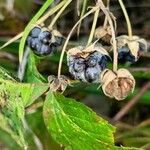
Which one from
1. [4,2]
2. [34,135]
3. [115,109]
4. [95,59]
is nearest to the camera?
[95,59]

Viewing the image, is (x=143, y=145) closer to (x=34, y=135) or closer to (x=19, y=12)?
(x=34, y=135)

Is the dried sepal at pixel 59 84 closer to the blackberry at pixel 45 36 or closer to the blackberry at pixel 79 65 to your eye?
the blackberry at pixel 79 65

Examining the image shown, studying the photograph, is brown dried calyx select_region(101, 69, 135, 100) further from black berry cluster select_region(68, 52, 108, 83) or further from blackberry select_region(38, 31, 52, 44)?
blackberry select_region(38, 31, 52, 44)

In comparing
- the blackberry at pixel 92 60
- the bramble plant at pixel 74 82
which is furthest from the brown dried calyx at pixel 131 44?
the blackberry at pixel 92 60

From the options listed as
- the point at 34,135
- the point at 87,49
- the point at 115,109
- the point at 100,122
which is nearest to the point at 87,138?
the point at 100,122

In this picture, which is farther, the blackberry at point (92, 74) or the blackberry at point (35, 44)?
the blackberry at point (35, 44)

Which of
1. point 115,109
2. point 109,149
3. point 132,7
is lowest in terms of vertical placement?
point 109,149

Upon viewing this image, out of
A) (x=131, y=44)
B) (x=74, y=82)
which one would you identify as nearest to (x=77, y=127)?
(x=74, y=82)
